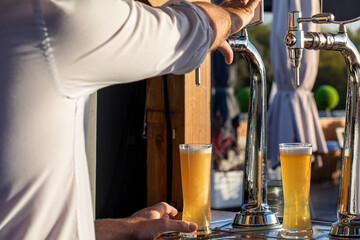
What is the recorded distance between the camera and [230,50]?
1467 millimetres

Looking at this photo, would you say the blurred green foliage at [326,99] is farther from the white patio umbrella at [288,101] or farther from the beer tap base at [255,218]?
the beer tap base at [255,218]

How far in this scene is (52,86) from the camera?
2.96 ft

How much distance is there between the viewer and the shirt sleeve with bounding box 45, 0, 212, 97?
875mm

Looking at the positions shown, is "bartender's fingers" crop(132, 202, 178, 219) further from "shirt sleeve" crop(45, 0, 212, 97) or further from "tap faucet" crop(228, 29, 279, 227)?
"shirt sleeve" crop(45, 0, 212, 97)

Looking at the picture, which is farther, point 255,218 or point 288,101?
point 288,101

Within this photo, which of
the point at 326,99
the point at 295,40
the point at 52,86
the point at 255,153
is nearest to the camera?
the point at 52,86

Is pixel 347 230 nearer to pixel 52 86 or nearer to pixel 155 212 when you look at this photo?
pixel 155 212

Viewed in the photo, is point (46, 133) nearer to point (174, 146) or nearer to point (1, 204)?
point (1, 204)

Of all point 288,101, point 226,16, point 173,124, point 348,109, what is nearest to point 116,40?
point 226,16

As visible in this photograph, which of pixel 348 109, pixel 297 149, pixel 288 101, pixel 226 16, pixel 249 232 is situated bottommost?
pixel 249 232

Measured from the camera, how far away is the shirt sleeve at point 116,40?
0.87m

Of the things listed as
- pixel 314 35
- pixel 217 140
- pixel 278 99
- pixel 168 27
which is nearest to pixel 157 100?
pixel 314 35

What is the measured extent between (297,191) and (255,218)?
0.69 ft

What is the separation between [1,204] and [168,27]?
438 mm
